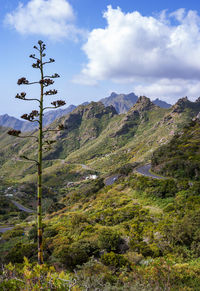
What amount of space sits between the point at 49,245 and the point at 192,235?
1216 cm

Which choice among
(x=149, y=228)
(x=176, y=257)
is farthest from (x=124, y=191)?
(x=176, y=257)

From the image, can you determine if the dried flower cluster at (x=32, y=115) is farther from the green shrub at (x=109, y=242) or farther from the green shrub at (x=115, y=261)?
the green shrub at (x=109, y=242)

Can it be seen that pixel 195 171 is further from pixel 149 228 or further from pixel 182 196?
pixel 149 228

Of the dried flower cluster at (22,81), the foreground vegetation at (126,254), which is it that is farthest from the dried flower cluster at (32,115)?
the foreground vegetation at (126,254)

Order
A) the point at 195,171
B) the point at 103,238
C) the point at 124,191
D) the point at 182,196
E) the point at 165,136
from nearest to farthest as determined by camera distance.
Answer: the point at 103,238
the point at 182,196
the point at 195,171
the point at 124,191
the point at 165,136

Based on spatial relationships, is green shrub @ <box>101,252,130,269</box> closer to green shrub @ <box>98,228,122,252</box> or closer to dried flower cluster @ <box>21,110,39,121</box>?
green shrub @ <box>98,228,122,252</box>

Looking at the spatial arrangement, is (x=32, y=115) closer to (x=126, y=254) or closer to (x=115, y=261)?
(x=115, y=261)

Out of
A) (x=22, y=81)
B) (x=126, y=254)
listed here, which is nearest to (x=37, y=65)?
(x=22, y=81)

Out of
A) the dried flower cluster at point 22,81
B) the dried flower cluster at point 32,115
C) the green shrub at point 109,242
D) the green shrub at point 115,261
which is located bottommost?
the green shrub at point 109,242

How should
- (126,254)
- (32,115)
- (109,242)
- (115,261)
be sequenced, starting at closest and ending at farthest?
(32,115), (115,261), (126,254), (109,242)

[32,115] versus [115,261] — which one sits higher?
[32,115]

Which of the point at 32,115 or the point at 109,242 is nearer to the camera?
the point at 32,115

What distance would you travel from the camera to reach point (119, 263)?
467 inches

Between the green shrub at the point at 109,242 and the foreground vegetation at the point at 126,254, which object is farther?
the green shrub at the point at 109,242
